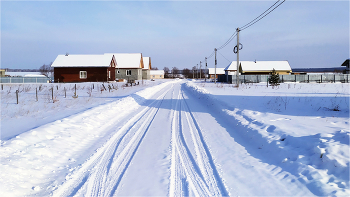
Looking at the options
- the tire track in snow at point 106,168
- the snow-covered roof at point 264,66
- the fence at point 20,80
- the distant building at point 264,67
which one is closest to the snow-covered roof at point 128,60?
the fence at point 20,80

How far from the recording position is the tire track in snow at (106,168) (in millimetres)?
4184

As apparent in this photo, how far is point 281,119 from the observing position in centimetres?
912

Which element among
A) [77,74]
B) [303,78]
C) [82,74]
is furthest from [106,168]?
[303,78]

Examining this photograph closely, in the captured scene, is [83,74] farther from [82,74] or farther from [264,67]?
[264,67]

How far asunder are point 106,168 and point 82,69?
154 ft

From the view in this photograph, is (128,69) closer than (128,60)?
Yes

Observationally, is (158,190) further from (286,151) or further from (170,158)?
(286,151)

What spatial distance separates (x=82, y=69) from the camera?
4806 cm

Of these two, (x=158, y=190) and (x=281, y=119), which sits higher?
(x=281, y=119)

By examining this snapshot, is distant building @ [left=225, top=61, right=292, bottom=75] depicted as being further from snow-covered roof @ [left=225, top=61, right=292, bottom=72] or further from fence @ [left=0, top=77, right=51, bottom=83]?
fence @ [left=0, top=77, right=51, bottom=83]

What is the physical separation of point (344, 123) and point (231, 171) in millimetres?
5832

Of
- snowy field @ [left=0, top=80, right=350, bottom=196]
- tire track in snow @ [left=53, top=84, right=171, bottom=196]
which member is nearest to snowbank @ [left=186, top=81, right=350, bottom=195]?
snowy field @ [left=0, top=80, right=350, bottom=196]

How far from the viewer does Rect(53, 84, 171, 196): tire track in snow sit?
13.7 feet

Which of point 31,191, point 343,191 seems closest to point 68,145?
point 31,191
